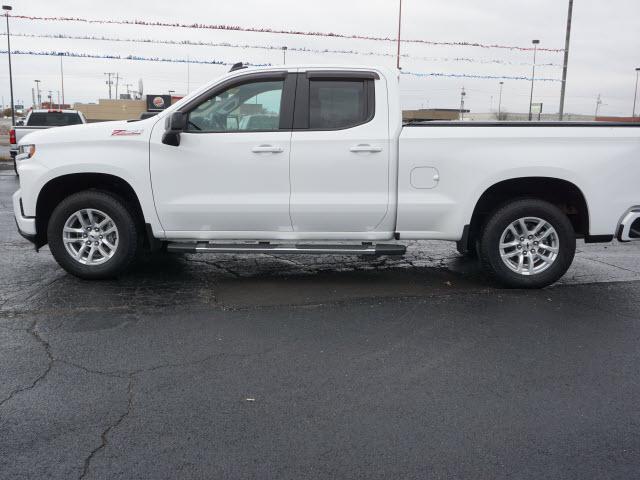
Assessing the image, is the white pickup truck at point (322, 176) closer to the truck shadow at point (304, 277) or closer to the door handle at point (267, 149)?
the door handle at point (267, 149)

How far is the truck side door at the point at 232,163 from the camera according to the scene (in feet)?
19.4

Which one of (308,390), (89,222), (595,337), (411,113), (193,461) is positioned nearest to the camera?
(193,461)

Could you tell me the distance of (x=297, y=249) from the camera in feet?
19.6

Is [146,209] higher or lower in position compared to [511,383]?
Answer: higher

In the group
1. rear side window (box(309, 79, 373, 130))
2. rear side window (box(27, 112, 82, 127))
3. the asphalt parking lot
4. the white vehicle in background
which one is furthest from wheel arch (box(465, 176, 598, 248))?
rear side window (box(27, 112, 82, 127))

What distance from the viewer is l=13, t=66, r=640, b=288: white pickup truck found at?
19.2ft

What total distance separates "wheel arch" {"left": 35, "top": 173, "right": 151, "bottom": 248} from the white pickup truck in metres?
0.04

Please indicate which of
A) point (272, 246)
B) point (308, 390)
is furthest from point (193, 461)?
point (272, 246)

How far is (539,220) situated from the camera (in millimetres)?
6043

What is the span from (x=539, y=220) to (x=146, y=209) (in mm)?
3790

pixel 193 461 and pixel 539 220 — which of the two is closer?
pixel 193 461

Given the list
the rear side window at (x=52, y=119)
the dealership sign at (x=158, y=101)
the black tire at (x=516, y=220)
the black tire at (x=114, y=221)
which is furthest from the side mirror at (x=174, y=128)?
the dealership sign at (x=158, y=101)

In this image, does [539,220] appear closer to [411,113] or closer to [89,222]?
[411,113]

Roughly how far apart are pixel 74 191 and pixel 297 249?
238cm
